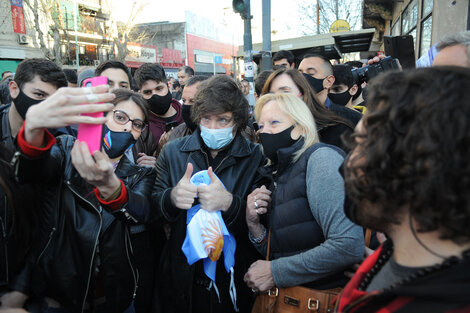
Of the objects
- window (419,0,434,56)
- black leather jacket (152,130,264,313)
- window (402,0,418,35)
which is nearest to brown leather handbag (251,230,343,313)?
black leather jacket (152,130,264,313)

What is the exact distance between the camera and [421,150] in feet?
2.78

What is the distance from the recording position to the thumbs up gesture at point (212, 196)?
6.54 ft

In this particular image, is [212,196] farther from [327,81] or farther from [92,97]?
[327,81]

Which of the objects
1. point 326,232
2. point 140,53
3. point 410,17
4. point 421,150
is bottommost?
point 326,232

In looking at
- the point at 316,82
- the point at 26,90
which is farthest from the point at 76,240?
the point at 316,82

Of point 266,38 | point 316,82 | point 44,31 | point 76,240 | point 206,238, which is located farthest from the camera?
point 44,31

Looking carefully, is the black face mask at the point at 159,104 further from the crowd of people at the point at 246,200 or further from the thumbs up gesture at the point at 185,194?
the thumbs up gesture at the point at 185,194

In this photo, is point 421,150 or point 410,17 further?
point 410,17

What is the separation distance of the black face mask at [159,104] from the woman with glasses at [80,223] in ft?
7.03

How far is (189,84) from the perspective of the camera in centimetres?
380

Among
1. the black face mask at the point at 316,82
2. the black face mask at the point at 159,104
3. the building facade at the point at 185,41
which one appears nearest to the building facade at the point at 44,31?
the building facade at the point at 185,41

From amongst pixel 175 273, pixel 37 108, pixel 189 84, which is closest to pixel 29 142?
pixel 37 108

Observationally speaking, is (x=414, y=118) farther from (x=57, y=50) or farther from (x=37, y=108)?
(x=57, y=50)

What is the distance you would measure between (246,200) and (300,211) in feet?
1.84
